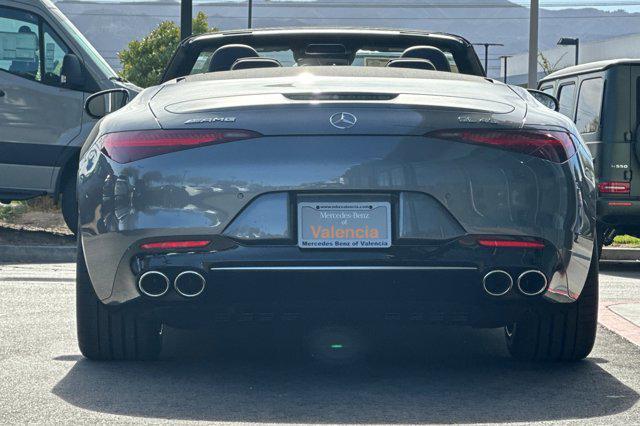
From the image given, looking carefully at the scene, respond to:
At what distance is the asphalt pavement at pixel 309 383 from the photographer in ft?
15.3

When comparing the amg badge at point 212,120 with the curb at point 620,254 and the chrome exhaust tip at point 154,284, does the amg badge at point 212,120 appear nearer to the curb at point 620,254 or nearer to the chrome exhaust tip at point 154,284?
the chrome exhaust tip at point 154,284

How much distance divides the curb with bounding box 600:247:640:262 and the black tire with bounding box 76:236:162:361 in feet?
29.9

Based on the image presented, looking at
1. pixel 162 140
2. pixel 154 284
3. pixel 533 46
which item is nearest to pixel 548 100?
pixel 162 140

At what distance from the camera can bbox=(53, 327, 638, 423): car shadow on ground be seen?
4.68 meters

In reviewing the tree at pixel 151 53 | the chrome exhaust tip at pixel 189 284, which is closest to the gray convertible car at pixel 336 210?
the chrome exhaust tip at pixel 189 284

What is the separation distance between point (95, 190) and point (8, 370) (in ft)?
2.86

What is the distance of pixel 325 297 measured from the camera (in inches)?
196

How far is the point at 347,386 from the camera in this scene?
5.15 m

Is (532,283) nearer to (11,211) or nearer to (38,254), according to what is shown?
(38,254)

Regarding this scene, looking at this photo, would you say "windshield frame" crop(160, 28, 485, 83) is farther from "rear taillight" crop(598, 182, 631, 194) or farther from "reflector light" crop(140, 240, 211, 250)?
"rear taillight" crop(598, 182, 631, 194)

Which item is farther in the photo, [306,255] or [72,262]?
[72,262]

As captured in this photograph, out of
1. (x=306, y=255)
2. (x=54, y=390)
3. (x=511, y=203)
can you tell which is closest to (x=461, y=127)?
(x=511, y=203)

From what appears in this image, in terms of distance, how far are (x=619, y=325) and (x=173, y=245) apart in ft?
9.99

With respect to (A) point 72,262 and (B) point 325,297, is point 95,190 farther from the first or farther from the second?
(A) point 72,262
